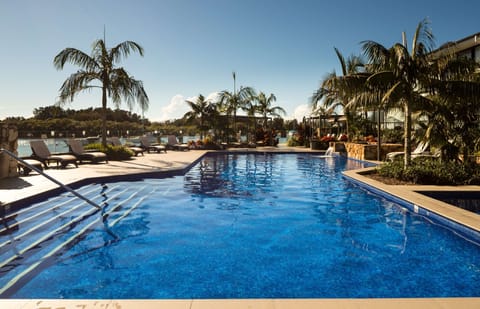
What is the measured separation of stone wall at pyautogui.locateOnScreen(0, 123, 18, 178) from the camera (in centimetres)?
930

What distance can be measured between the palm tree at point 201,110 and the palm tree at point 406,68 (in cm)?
1744

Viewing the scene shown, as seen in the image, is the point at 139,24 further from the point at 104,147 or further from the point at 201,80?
the point at 201,80

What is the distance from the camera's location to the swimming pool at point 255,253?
378 centimetres

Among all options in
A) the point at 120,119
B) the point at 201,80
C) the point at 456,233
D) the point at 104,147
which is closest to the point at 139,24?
the point at 104,147

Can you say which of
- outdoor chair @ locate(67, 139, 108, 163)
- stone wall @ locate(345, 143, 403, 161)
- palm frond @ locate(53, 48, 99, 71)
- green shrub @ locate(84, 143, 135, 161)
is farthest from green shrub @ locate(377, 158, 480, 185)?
palm frond @ locate(53, 48, 99, 71)

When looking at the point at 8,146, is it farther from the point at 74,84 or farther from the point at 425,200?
the point at 425,200

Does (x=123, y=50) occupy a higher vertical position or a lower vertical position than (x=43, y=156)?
higher

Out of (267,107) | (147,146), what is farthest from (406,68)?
(267,107)

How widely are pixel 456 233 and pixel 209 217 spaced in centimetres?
427

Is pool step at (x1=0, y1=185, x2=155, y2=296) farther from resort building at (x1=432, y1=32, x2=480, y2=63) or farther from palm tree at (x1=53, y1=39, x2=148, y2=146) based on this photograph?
resort building at (x1=432, y1=32, x2=480, y2=63)

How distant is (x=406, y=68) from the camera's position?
30.3ft

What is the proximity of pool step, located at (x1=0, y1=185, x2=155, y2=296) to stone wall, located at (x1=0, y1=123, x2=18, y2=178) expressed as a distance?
2.60 meters

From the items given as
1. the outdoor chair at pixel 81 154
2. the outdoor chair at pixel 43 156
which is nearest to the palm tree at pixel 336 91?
the outdoor chair at pixel 81 154

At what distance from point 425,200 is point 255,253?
3.96 meters
